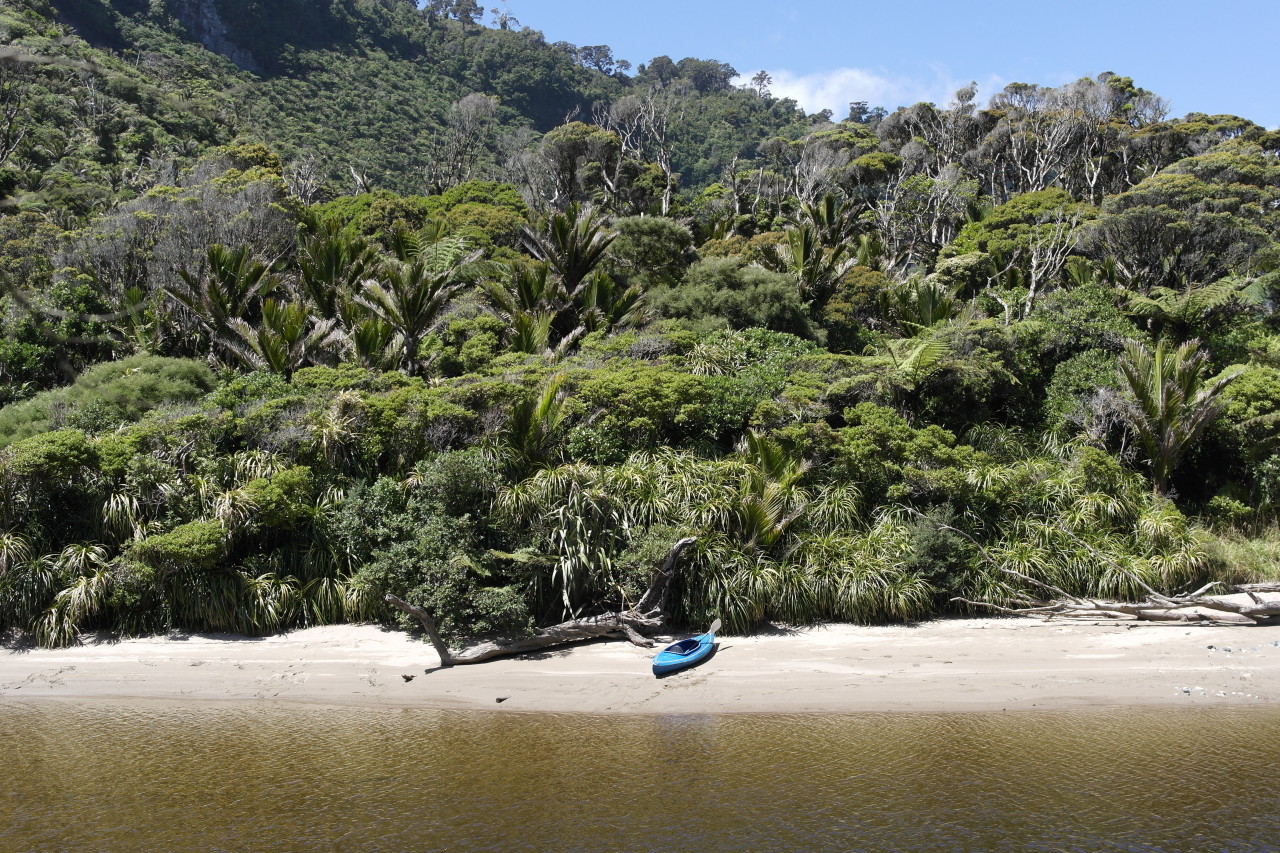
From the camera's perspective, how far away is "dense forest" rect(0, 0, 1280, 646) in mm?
10906

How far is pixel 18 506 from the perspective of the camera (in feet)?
36.2

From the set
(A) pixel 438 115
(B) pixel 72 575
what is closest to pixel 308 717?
(B) pixel 72 575

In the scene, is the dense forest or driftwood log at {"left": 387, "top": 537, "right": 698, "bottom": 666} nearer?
driftwood log at {"left": 387, "top": 537, "right": 698, "bottom": 666}

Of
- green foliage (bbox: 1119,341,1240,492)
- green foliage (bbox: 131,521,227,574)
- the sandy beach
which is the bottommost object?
the sandy beach

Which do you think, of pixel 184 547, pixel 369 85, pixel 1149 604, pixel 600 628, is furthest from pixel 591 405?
pixel 369 85

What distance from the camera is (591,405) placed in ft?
42.0

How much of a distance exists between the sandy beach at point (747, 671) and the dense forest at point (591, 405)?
1.67ft

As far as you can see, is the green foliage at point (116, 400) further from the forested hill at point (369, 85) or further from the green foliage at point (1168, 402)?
the forested hill at point (369, 85)

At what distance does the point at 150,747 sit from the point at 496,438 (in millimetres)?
5608

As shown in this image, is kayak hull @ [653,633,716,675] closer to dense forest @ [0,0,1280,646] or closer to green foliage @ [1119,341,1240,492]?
dense forest @ [0,0,1280,646]

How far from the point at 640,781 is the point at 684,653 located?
2669 millimetres

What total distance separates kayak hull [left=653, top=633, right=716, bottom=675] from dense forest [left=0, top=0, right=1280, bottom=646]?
0.82 meters

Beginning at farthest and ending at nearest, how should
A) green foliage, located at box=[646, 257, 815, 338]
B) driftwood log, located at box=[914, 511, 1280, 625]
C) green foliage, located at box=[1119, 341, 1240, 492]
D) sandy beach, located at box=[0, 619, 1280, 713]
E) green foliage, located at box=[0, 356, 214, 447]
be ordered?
green foliage, located at box=[646, 257, 815, 338], green foliage, located at box=[1119, 341, 1240, 492], green foliage, located at box=[0, 356, 214, 447], driftwood log, located at box=[914, 511, 1280, 625], sandy beach, located at box=[0, 619, 1280, 713]

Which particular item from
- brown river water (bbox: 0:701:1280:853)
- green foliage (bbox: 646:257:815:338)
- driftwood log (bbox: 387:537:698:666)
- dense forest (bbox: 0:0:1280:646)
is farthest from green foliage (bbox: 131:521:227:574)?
green foliage (bbox: 646:257:815:338)
